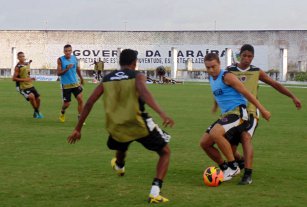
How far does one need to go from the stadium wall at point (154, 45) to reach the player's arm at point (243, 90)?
2552 inches

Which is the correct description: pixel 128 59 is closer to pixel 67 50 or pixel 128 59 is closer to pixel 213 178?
pixel 213 178

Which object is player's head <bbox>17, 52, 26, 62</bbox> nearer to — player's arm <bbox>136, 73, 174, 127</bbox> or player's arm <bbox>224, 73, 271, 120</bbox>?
player's arm <bbox>224, 73, 271, 120</bbox>

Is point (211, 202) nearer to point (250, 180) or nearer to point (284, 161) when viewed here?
point (250, 180)

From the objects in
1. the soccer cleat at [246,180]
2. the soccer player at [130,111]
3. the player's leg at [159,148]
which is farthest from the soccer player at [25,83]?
A: the player's leg at [159,148]

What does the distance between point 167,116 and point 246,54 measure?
8.62 ft

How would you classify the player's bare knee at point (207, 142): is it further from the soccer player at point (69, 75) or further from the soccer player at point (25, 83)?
the soccer player at point (25, 83)

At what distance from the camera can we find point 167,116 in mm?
Answer: 8094

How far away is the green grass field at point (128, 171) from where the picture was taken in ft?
28.7

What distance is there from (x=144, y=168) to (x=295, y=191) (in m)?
2.78

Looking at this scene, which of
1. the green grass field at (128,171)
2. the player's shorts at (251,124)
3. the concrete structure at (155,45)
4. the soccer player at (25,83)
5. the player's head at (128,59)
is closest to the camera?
the player's head at (128,59)

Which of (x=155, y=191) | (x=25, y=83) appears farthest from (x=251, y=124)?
(x=25, y=83)

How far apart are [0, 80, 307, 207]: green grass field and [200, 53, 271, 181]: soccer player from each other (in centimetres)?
44

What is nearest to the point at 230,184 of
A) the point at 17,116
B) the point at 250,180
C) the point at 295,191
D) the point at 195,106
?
the point at 250,180

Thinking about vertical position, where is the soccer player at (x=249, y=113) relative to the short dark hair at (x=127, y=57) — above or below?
below
